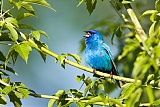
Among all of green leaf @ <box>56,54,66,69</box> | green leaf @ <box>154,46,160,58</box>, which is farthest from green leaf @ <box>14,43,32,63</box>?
green leaf @ <box>154,46,160,58</box>

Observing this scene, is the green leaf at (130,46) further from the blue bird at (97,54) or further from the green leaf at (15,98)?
the blue bird at (97,54)

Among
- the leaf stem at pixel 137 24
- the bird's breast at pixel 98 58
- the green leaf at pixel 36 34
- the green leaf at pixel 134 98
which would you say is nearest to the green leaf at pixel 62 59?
the green leaf at pixel 36 34

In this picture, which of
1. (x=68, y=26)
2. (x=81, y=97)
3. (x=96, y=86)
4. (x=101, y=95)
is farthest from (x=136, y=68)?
(x=68, y=26)

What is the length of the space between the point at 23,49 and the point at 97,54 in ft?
7.31

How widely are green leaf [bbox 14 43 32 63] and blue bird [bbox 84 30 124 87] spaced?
6.70ft

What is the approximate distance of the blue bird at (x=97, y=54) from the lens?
4383mm

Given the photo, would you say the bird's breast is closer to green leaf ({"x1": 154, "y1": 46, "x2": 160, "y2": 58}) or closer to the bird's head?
the bird's head

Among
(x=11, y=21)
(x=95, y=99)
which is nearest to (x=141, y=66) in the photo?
(x=95, y=99)

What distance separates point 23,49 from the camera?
7.62ft

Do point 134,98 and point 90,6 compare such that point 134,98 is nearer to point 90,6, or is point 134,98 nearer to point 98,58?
point 90,6

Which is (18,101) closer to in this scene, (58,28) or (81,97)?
(81,97)

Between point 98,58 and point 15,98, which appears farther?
point 98,58

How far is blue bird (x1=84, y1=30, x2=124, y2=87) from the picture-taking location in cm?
438

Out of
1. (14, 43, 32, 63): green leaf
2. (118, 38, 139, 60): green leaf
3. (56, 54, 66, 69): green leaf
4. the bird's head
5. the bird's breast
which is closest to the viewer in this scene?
(118, 38, 139, 60): green leaf
